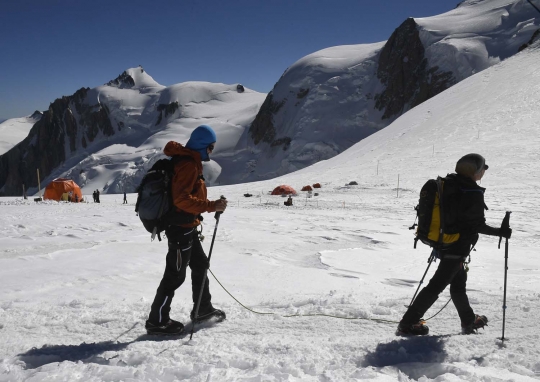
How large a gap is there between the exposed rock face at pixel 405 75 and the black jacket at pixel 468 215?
8619cm

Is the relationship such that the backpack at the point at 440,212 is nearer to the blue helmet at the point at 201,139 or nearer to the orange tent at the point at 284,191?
the blue helmet at the point at 201,139

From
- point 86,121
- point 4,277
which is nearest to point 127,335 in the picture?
point 4,277

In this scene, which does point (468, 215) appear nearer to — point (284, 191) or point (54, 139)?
point (284, 191)

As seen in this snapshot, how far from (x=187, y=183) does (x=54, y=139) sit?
15658cm

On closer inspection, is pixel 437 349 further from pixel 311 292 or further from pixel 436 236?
pixel 311 292

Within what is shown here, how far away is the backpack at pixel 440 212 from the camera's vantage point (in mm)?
3330

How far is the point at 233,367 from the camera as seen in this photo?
301 centimetres

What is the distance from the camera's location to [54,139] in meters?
140

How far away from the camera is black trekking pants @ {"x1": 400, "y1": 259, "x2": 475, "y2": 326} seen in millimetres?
3479

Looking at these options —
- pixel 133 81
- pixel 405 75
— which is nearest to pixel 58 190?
pixel 405 75

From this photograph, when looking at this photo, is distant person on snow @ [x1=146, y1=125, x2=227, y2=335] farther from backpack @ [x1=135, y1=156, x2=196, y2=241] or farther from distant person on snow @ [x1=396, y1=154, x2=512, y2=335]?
distant person on snow @ [x1=396, y1=154, x2=512, y2=335]

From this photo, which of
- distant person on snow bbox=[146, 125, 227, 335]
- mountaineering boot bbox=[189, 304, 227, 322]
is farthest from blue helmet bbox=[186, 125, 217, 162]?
mountaineering boot bbox=[189, 304, 227, 322]

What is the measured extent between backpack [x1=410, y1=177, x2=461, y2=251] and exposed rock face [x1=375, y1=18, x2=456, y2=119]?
86.2 metres

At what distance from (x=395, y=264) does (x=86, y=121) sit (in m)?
146
